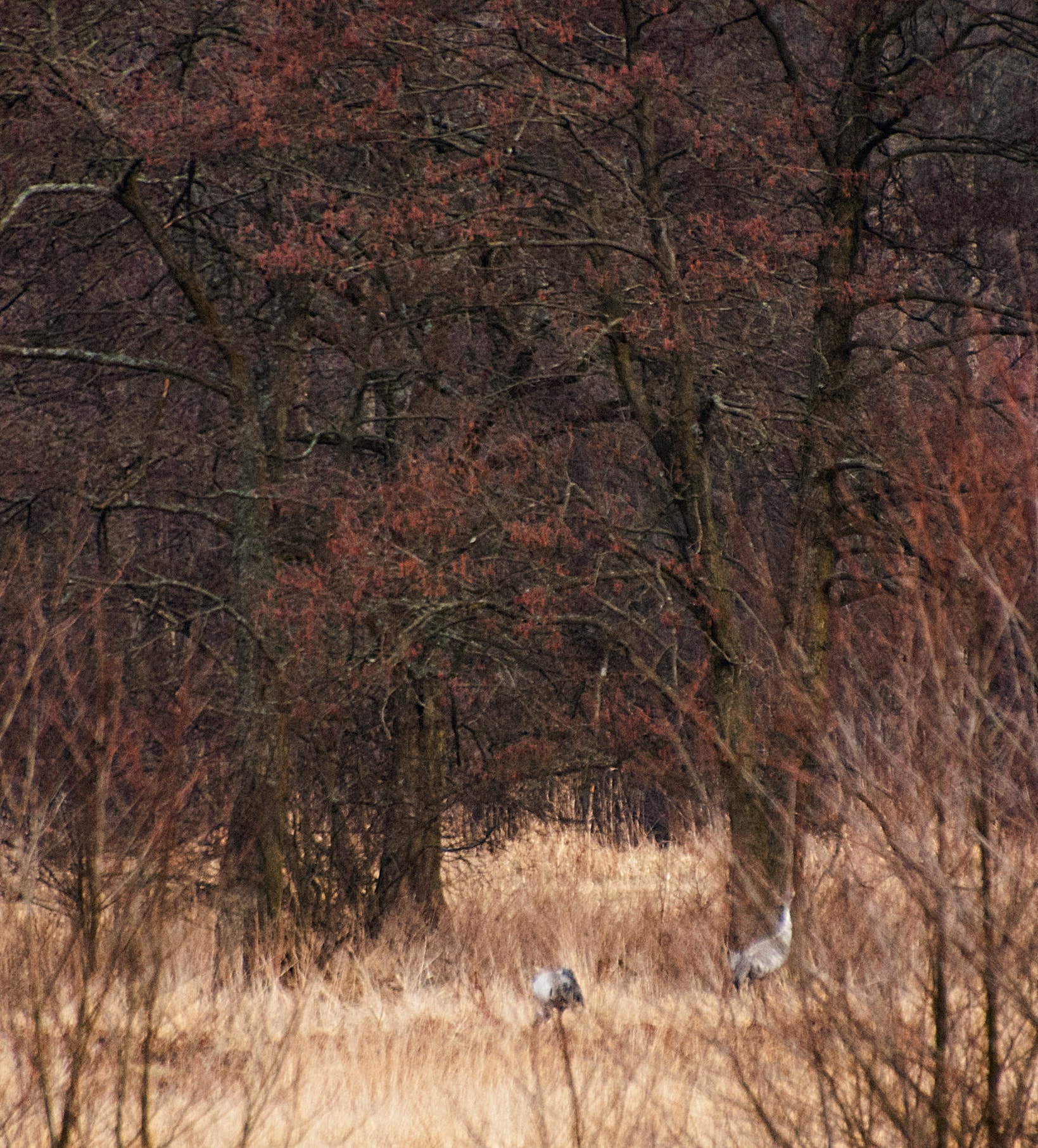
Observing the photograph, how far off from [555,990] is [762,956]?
4.01ft

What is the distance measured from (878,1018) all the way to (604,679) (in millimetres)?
5946

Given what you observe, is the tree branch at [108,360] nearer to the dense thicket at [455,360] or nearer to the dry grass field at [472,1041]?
→ the dense thicket at [455,360]

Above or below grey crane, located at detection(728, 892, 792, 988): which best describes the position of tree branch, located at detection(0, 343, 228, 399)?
above

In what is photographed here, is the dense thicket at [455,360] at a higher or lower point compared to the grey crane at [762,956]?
higher

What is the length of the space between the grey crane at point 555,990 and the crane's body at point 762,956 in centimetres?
89

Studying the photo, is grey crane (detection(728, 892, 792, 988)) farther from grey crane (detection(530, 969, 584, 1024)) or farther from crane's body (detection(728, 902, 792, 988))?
grey crane (detection(530, 969, 584, 1024))

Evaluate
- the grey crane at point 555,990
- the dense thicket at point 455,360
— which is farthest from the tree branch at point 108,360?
the grey crane at point 555,990

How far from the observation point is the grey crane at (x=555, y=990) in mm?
7398

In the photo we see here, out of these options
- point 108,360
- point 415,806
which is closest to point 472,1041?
point 415,806

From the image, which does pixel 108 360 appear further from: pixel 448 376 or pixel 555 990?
pixel 555 990

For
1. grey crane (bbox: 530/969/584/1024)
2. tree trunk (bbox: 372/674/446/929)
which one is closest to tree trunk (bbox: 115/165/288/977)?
tree trunk (bbox: 372/674/446/929)

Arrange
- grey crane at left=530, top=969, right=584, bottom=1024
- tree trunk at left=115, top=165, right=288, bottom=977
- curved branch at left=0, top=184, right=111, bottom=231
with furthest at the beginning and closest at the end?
tree trunk at left=115, top=165, right=288, bottom=977 → curved branch at left=0, top=184, right=111, bottom=231 → grey crane at left=530, top=969, right=584, bottom=1024

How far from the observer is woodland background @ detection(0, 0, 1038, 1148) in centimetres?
814

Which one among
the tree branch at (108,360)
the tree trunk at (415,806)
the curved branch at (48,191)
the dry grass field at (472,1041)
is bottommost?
the dry grass field at (472,1041)
